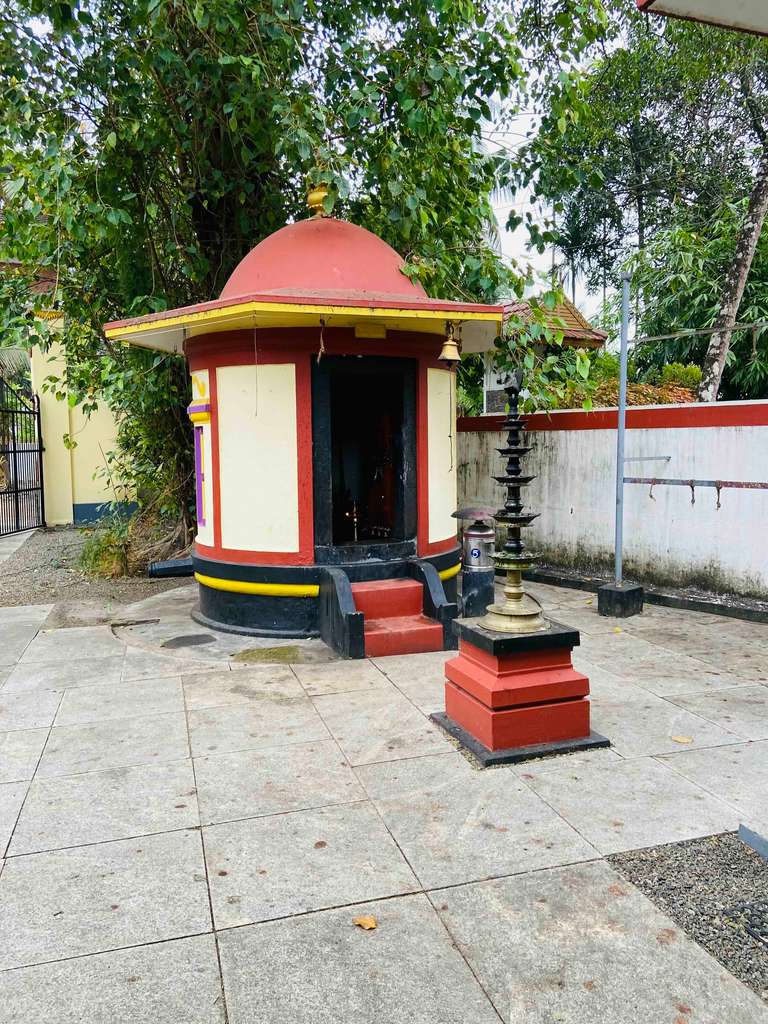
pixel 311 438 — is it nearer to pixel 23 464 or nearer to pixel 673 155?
pixel 23 464

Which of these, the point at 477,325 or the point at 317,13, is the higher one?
the point at 317,13

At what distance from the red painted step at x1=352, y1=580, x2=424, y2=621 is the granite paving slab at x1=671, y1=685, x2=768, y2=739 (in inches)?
105

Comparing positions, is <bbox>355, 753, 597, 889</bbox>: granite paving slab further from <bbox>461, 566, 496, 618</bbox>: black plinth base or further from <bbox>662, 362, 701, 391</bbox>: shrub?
<bbox>662, 362, 701, 391</bbox>: shrub

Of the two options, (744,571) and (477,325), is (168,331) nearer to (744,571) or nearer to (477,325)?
(477,325)

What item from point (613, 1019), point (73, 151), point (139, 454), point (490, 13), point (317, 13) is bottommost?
point (613, 1019)

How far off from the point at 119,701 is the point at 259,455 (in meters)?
2.67

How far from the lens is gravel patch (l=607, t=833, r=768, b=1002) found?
9.21 feet

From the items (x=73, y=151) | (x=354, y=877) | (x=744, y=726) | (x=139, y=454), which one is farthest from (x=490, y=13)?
(x=354, y=877)

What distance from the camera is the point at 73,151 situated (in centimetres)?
862

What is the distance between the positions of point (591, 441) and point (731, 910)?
23.7ft

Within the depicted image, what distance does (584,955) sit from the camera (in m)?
2.81

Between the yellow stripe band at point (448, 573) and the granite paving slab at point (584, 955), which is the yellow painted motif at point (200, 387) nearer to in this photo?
the yellow stripe band at point (448, 573)

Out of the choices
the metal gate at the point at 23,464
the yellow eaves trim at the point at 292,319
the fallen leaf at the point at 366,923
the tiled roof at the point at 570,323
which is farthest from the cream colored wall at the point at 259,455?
the metal gate at the point at 23,464

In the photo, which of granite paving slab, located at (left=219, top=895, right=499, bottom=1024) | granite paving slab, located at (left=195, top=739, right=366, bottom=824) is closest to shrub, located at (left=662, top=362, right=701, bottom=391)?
granite paving slab, located at (left=195, top=739, right=366, bottom=824)
